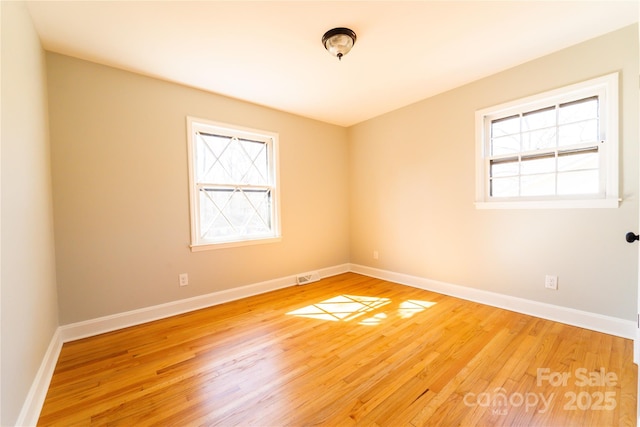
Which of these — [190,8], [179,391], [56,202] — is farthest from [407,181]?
[56,202]

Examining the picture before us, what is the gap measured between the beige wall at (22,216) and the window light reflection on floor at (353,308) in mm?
1771

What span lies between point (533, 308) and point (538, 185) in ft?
3.78

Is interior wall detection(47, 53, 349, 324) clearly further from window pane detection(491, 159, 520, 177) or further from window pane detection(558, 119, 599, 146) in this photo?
window pane detection(558, 119, 599, 146)

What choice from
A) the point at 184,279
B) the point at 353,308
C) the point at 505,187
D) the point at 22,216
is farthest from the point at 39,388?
the point at 505,187

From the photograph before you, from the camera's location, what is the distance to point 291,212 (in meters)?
3.51

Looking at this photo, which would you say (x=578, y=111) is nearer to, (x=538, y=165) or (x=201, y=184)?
(x=538, y=165)

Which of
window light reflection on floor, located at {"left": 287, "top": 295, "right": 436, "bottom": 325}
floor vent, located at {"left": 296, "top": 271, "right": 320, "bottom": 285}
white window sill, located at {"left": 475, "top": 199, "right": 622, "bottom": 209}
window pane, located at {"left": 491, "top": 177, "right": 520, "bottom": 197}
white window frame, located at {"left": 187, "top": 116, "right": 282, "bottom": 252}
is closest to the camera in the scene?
white window sill, located at {"left": 475, "top": 199, "right": 622, "bottom": 209}

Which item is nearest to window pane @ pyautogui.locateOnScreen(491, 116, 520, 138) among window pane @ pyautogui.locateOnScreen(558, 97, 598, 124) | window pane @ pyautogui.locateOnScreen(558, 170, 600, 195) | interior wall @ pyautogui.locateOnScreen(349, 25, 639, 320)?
interior wall @ pyautogui.locateOnScreen(349, 25, 639, 320)

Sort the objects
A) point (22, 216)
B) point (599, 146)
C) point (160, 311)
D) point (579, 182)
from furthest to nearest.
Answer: point (160, 311)
point (579, 182)
point (599, 146)
point (22, 216)

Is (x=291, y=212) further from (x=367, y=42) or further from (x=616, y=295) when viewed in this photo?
(x=616, y=295)

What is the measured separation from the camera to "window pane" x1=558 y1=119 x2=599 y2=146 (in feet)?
6.92

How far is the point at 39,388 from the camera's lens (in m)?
1.41

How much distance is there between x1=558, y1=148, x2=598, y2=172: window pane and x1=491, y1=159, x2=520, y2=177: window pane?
32 cm

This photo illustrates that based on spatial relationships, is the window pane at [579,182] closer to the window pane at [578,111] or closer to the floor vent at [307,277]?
the window pane at [578,111]
